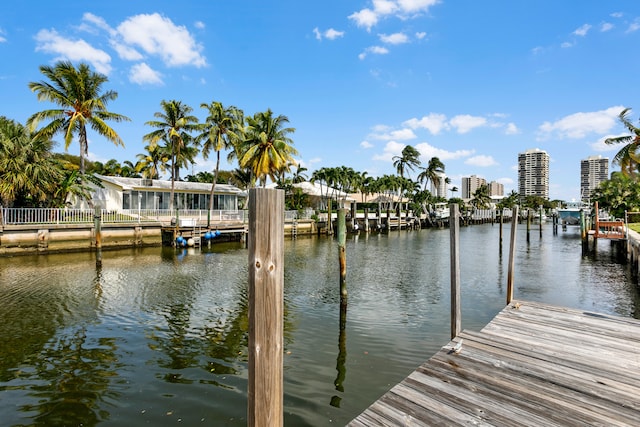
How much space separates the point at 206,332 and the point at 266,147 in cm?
3031

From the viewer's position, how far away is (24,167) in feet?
81.7

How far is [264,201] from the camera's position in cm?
233

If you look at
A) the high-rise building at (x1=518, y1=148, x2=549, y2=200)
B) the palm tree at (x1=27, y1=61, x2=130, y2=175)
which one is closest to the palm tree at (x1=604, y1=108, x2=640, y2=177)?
the palm tree at (x1=27, y1=61, x2=130, y2=175)

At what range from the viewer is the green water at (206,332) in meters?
6.31

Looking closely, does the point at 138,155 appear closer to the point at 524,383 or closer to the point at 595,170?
the point at 524,383

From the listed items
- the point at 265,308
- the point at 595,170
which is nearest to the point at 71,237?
the point at 265,308

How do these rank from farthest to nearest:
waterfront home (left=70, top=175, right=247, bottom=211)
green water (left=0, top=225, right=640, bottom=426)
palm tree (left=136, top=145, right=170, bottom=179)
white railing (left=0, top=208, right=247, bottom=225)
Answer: palm tree (left=136, top=145, right=170, bottom=179) → waterfront home (left=70, top=175, right=247, bottom=211) → white railing (left=0, top=208, right=247, bottom=225) → green water (left=0, top=225, right=640, bottom=426)

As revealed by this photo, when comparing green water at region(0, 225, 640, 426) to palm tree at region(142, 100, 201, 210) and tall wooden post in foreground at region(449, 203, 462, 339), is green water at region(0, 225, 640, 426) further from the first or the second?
palm tree at region(142, 100, 201, 210)

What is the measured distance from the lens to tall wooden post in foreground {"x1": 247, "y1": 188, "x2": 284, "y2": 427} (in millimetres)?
2361

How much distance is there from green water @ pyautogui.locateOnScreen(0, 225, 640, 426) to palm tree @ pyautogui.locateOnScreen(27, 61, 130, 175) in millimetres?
14909

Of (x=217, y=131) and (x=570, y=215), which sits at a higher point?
(x=217, y=131)

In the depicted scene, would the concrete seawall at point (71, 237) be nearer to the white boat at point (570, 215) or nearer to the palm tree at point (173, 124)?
the palm tree at point (173, 124)

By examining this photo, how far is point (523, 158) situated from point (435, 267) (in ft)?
656

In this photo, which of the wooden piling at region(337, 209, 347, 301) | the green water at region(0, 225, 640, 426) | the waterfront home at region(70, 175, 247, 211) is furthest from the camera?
the waterfront home at region(70, 175, 247, 211)
